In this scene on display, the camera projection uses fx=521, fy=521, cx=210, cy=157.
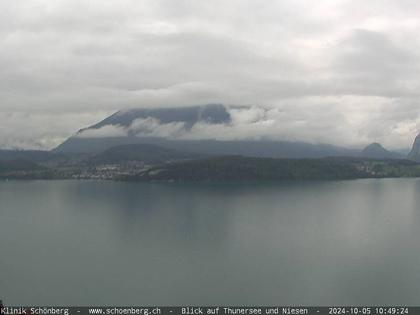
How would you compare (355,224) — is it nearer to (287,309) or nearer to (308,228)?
(308,228)

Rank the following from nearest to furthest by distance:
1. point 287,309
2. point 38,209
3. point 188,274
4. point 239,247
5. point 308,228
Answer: point 287,309 → point 188,274 → point 239,247 → point 308,228 → point 38,209

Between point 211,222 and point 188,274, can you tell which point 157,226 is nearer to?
point 211,222

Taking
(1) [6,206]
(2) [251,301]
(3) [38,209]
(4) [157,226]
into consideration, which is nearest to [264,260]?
(2) [251,301]

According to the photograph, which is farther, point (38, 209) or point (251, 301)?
point (38, 209)

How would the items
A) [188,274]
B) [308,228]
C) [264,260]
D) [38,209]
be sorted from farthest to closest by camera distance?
[38,209] → [308,228] → [264,260] → [188,274]

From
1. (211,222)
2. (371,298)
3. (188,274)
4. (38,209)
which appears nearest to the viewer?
(371,298)

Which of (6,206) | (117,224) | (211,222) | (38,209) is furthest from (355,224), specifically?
(6,206)
